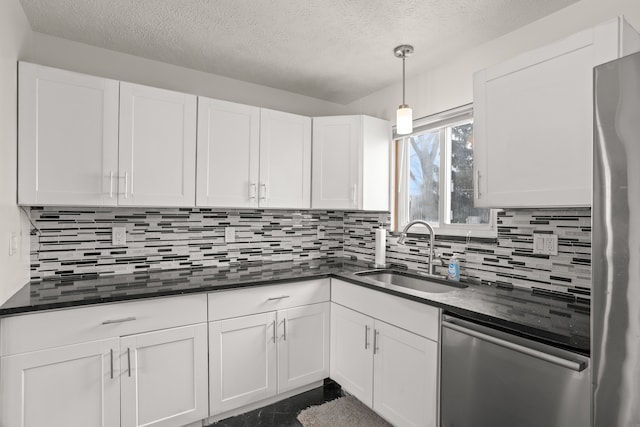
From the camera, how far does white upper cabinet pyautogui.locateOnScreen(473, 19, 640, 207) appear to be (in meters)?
1.41

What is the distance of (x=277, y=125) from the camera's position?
2602 mm

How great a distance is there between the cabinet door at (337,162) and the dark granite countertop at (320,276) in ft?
1.85

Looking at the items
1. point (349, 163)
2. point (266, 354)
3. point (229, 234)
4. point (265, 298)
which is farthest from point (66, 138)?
point (349, 163)

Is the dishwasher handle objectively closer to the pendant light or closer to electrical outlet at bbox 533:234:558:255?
electrical outlet at bbox 533:234:558:255

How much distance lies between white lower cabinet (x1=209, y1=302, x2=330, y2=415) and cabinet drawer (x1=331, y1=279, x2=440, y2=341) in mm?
212

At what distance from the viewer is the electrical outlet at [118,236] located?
227 cm

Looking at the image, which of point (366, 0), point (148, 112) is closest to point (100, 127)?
point (148, 112)

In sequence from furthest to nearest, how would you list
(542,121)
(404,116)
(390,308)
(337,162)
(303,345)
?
(337,162), (303,345), (404,116), (390,308), (542,121)

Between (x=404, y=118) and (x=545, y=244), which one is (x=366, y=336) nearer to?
(x=545, y=244)

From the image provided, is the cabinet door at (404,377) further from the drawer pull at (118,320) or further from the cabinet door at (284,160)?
the drawer pull at (118,320)

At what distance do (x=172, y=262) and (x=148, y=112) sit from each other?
103 centimetres

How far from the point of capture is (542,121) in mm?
1553

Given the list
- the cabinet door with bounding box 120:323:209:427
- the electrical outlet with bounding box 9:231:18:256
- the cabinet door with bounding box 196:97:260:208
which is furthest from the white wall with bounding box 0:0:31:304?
the cabinet door with bounding box 196:97:260:208

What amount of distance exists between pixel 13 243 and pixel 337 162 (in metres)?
2.04
